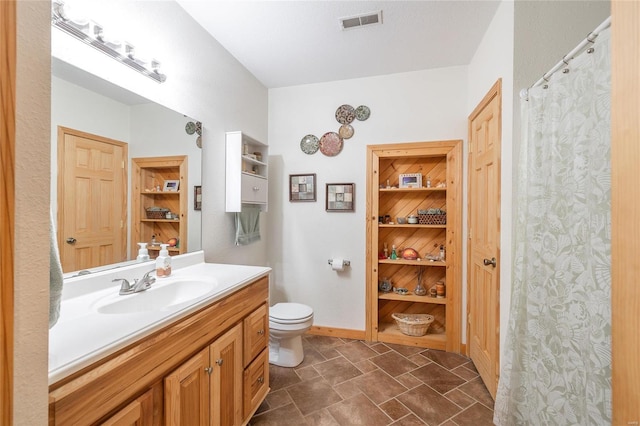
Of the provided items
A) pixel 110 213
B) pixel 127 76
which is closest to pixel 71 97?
pixel 127 76

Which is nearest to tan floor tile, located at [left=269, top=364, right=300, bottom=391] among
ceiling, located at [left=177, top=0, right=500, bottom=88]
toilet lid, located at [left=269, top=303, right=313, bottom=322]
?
toilet lid, located at [left=269, top=303, right=313, bottom=322]

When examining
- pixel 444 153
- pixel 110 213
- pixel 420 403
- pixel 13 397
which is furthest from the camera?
pixel 444 153

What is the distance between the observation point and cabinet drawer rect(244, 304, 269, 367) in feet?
5.11

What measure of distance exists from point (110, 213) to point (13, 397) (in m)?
1.08

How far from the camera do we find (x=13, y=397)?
0.51 meters

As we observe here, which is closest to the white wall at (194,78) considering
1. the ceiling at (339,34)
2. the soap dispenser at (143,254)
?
the ceiling at (339,34)

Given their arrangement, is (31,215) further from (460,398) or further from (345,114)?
(345,114)

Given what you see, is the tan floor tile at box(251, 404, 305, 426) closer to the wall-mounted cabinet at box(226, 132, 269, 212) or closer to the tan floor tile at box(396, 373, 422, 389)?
the tan floor tile at box(396, 373, 422, 389)

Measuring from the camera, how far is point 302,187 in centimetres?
298

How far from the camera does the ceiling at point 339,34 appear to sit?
1.84 m

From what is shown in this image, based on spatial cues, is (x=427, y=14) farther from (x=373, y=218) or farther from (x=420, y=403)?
(x=420, y=403)

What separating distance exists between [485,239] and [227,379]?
1.99 meters

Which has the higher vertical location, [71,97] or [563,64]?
[563,64]

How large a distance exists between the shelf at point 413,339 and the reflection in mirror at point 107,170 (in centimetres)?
210
